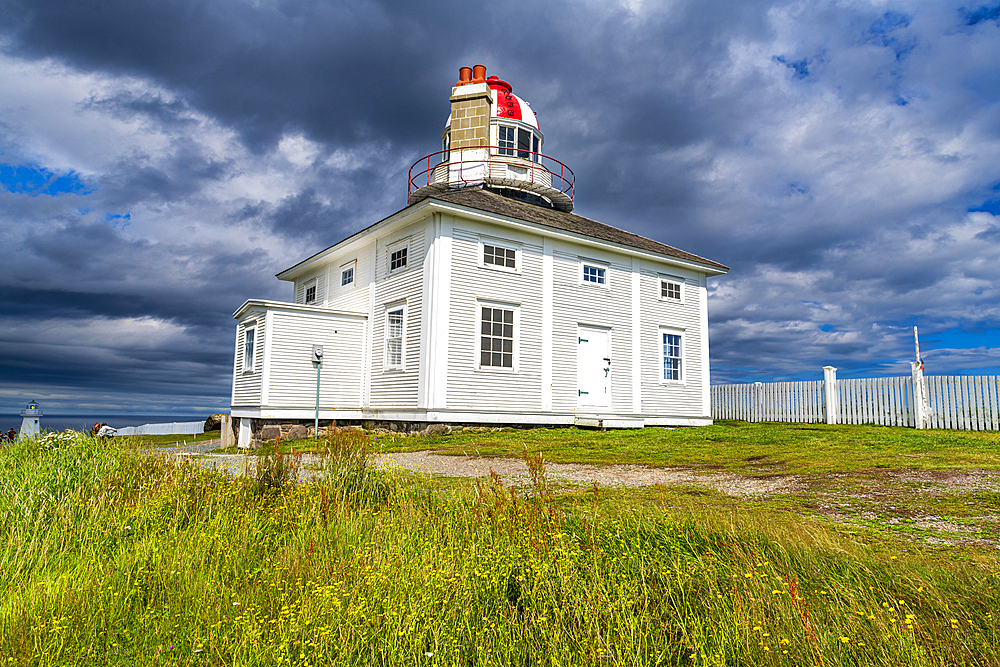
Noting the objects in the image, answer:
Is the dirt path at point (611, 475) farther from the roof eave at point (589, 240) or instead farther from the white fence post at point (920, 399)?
the white fence post at point (920, 399)

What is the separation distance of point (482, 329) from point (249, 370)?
276 inches

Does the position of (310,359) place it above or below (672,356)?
below

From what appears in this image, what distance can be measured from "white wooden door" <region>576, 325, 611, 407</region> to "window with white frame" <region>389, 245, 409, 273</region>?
5668 mm

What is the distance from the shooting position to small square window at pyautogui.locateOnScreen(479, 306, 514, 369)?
16344 millimetres

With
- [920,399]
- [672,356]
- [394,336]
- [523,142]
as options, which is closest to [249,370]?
[394,336]

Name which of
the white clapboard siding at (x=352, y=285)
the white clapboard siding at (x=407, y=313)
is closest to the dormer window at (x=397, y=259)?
the white clapboard siding at (x=407, y=313)

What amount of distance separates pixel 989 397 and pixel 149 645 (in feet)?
68.9

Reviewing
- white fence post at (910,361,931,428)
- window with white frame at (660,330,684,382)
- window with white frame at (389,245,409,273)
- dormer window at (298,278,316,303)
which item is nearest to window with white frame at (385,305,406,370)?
window with white frame at (389,245,409,273)

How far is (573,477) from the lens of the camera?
24.7ft

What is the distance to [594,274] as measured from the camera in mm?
19016

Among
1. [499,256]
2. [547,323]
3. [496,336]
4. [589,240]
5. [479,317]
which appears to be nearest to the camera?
[479,317]

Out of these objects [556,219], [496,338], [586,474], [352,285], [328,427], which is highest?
[556,219]

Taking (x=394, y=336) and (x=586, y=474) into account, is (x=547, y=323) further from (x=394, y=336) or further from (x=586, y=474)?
(x=586, y=474)

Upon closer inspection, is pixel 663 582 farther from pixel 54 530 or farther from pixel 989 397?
pixel 989 397
